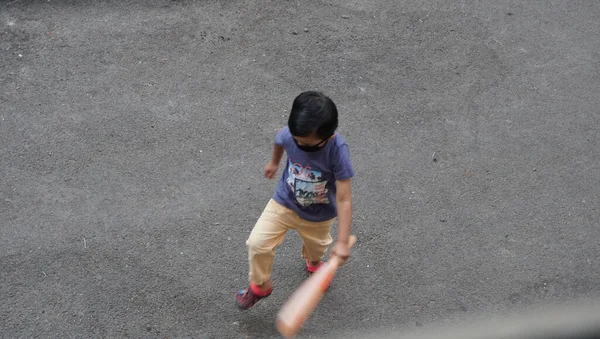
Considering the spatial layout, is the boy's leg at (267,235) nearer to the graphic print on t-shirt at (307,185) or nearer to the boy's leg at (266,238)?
the boy's leg at (266,238)

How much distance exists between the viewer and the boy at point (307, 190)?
123 inches

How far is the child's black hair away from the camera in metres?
3.09

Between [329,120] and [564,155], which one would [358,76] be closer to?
[564,155]

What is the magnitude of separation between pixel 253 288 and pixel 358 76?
2304mm

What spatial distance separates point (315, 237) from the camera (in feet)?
12.4

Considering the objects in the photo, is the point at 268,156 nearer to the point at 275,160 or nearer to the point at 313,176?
the point at 275,160

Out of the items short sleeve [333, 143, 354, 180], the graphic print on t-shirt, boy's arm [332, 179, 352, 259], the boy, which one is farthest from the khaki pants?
short sleeve [333, 143, 354, 180]

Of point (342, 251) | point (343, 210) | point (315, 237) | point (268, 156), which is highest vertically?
point (343, 210)

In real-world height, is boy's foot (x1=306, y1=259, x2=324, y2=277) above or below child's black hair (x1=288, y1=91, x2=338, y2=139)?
below

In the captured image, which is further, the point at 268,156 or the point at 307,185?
the point at 268,156

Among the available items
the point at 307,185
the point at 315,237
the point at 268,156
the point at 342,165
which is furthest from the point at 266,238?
the point at 268,156

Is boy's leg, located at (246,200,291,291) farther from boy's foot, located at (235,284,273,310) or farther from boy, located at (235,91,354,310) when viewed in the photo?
boy's foot, located at (235,284,273,310)

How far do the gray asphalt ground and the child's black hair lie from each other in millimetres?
1342

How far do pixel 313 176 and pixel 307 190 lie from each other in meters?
0.09
